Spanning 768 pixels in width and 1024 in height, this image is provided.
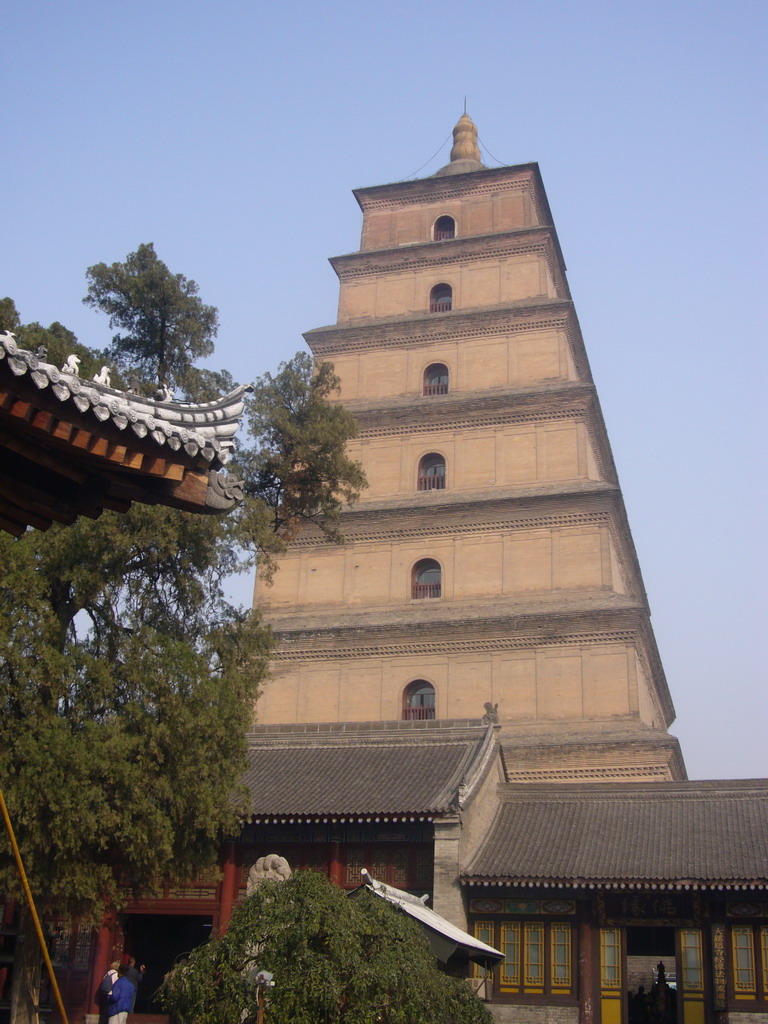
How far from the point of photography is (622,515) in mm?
24625

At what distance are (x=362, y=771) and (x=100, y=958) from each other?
5046 mm

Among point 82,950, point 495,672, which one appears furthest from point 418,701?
point 82,950

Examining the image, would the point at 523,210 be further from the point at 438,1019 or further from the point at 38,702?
the point at 438,1019

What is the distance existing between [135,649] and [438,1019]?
655 centimetres

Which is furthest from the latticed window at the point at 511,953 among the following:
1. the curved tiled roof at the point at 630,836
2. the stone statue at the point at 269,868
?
the stone statue at the point at 269,868

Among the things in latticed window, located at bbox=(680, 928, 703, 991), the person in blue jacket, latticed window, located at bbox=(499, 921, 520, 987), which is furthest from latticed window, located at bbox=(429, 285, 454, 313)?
the person in blue jacket

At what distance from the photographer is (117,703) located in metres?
13.5

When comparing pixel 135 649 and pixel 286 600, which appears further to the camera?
pixel 286 600

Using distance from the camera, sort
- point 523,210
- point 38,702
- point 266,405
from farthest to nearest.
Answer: point 523,210
point 266,405
point 38,702

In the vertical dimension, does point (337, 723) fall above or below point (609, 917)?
above

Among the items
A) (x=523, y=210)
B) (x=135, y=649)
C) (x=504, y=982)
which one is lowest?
(x=504, y=982)

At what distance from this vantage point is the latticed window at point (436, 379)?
26281mm

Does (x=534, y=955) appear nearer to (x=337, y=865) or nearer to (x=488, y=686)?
A: (x=337, y=865)

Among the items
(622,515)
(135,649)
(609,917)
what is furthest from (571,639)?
(135,649)
